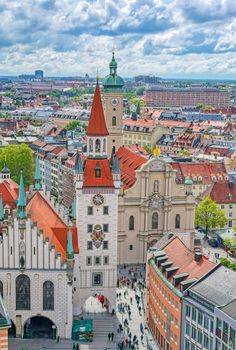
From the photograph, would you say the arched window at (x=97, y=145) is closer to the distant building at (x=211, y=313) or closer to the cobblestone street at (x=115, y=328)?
the cobblestone street at (x=115, y=328)

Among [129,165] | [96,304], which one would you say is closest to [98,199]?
[96,304]

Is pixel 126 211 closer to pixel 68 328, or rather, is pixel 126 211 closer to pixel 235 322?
pixel 68 328

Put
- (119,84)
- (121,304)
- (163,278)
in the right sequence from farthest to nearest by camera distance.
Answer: (119,84)
(121,304)
(163,278)

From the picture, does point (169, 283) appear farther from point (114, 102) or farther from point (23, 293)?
point (114, 102)

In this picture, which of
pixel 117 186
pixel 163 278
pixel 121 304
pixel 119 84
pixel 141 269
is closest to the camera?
pixel 163 278

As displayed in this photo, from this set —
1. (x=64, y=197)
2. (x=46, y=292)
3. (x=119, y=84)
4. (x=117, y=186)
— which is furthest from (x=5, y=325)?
(x=64, y=197)

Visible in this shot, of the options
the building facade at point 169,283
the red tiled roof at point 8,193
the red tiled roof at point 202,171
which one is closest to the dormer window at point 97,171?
the building facade at point 169,283
